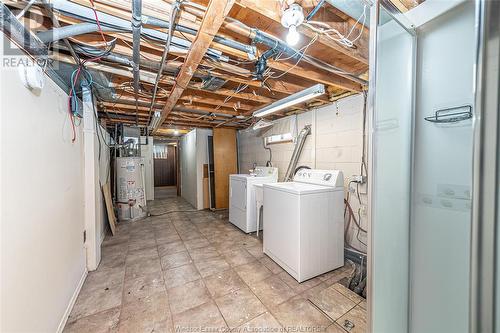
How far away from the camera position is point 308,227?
2.17 m

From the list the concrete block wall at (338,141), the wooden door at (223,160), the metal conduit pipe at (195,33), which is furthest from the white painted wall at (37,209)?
the wooden door at (223,160)

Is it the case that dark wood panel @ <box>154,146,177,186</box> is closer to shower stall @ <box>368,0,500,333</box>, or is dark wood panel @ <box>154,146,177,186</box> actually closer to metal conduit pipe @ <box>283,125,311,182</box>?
metal conduit pipe @ <box>283,125,311,182</box>

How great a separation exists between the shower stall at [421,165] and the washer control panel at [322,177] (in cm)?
128

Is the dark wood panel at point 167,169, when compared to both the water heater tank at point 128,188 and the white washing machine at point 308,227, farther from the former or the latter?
the white washing machine at point 308,227

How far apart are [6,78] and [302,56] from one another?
1.84m

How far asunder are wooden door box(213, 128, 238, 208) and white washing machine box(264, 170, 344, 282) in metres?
2.63

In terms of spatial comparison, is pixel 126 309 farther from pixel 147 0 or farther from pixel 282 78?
pixel 282 78

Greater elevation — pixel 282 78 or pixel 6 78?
pixel 282 78

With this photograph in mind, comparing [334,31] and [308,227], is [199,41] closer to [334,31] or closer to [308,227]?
[334,31]

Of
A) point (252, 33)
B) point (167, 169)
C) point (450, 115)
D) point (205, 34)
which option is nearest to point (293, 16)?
point (252, 33)

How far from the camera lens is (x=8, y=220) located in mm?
973

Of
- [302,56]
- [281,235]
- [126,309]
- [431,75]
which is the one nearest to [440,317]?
[431,75]

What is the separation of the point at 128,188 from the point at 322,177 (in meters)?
4.02

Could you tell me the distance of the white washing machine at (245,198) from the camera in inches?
138
